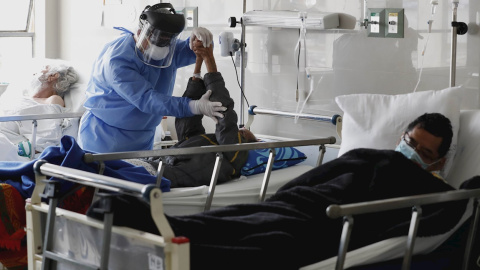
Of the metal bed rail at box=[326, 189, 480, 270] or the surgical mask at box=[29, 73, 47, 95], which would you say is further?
the surgical mask at box=[29, 73, 47, 95]

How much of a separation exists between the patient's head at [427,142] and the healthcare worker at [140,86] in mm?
1020

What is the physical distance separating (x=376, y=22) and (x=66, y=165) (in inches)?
67.6

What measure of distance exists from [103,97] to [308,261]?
183 cm

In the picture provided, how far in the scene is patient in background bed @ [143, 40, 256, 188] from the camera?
3486mm

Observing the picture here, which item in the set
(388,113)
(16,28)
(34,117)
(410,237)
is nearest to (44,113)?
(34,117)

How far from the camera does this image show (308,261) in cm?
244

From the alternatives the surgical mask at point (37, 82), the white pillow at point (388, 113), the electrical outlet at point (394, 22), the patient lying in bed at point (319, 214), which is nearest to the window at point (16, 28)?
the surgical mask at point (37, 82)

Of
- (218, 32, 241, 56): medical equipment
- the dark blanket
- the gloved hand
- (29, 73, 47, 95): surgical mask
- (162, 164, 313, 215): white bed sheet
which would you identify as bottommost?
(162, 164, 313, 215): white bed sheet

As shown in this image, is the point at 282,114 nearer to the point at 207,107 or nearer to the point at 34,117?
the point at 207,107

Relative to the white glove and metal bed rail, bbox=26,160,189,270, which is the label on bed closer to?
metal bed rail, bbox=26,160,189,270

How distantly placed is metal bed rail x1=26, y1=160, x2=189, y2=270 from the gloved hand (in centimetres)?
113

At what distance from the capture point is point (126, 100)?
3836 millimetres

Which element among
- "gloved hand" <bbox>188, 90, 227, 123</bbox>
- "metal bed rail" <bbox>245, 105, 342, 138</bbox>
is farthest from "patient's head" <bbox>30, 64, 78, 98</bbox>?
"gloved hand" <bbox>188, 90, 227, 123</bbox>

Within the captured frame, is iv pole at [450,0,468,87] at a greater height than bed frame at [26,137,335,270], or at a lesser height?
greater
